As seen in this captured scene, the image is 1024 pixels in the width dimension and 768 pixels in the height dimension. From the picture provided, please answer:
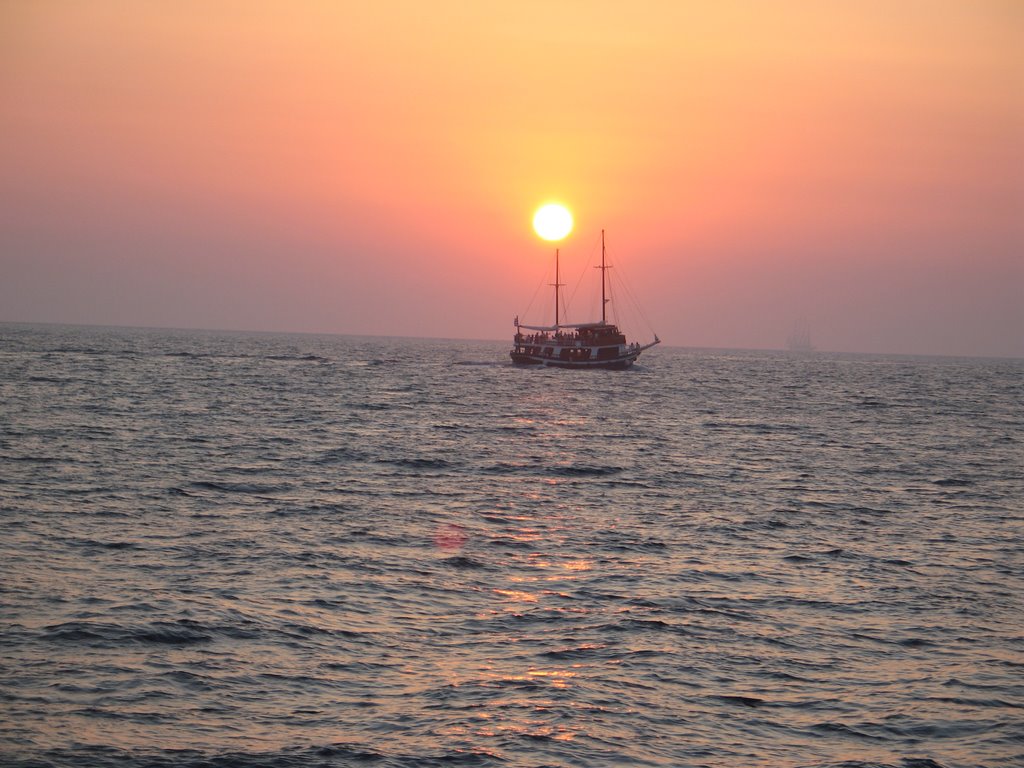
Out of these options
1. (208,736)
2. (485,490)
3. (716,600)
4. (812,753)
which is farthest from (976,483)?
(208,736)

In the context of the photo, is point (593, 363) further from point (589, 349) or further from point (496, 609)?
point (496, 609)

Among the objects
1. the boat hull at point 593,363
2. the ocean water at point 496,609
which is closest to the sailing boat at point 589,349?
the boat hull at point 593,363

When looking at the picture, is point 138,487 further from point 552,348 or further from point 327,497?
point 552,348

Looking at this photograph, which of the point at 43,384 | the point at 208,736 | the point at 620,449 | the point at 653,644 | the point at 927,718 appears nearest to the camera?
the point at 208,736

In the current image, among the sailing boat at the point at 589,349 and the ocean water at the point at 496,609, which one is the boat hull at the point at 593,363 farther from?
the ocean water at the point at 496,609

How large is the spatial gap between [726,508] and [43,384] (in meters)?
62.7

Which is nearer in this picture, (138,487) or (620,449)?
(138,487)

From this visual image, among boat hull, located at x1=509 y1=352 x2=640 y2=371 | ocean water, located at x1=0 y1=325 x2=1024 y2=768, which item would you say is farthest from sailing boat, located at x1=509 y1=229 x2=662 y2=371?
ocean water, located at x1=0 y1=325 x2=1024 y2=768

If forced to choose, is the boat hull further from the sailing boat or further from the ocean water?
the ocean water

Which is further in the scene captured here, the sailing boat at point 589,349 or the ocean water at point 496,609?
the sailing boat at point 589,349

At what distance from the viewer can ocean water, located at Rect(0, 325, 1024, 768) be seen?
1364 cm

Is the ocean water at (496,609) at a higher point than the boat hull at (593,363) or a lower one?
lower

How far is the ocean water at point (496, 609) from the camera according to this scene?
44.8 feet

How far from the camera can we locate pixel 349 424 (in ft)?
198
